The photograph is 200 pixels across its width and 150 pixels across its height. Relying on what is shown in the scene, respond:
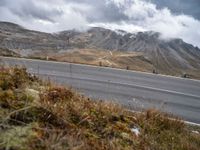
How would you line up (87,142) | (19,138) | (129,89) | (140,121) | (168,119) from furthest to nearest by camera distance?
1. (129,89)
2. (168,119)
3. (140,121)
4. (87,142)
5. (19,138)

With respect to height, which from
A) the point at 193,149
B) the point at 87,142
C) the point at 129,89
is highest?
the point at 87,142

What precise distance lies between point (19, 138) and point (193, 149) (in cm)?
288

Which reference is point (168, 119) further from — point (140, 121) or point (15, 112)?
point (15, 112)

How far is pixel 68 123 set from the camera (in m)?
4.89

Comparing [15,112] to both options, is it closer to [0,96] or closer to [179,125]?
[0,96]

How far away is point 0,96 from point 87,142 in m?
1.21

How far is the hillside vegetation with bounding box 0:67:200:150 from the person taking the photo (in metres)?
4.25

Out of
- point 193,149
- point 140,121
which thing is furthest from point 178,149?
Answer: point 140,121

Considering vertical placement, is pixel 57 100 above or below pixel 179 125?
above

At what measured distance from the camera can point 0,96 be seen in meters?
5.01

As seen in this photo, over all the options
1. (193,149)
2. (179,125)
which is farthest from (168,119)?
(193,149)

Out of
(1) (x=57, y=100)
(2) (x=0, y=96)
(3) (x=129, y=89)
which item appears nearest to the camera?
(2) (x=0, y=96)

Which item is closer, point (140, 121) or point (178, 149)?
point (178, 149)

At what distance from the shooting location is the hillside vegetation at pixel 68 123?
167 inches
